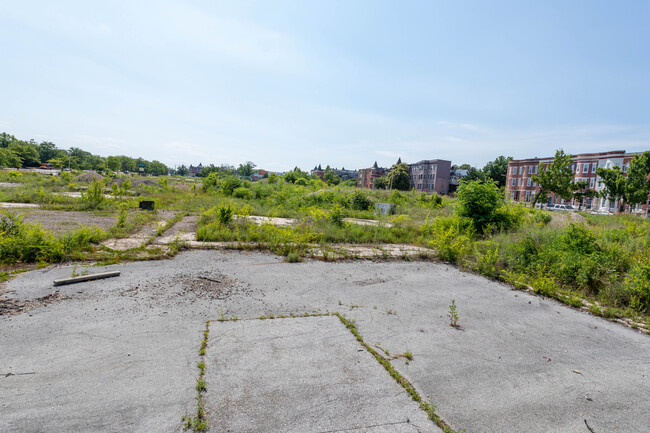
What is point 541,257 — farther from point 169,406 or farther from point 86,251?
point 86,251

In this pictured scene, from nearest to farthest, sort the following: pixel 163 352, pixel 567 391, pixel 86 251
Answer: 1. pixel 567 391
2. pixel 163 352
3. pixel 86 251

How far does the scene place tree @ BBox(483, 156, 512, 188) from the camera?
77000mm

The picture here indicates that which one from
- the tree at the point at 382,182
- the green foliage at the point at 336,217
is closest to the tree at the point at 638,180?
the green foliage at the point at 336,217

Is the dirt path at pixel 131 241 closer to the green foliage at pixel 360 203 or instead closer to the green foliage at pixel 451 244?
the green foliage at pixel 451 244

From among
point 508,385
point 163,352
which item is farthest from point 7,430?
point 508,385

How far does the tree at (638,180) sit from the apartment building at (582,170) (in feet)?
21.5

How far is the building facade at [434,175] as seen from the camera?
84.0 m

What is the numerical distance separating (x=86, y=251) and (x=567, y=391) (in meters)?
8.92

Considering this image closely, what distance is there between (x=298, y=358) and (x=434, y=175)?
87141 mm

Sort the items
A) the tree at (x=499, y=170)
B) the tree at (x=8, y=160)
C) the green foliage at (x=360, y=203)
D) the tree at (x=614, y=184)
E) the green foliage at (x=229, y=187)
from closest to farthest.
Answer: the green foliage at (x=360, y=203), the green foliage at (x=229, y=187), the tree at (x=614, y=184), the tree at (x=8, y=160), the tree at (x=499, y=170)

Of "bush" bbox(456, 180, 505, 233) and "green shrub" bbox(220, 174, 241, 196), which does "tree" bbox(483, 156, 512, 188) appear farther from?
"bush" bbox(456, 180, 505, 233)

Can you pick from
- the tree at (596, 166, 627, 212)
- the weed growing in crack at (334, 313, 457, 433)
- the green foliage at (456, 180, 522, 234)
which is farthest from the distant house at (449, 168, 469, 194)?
the weed growing in crack at (334, 313, 457, 433)

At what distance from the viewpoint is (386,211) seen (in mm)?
18812

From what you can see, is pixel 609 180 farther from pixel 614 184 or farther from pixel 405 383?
pixel 405 383
